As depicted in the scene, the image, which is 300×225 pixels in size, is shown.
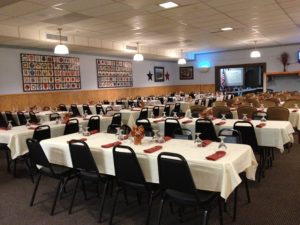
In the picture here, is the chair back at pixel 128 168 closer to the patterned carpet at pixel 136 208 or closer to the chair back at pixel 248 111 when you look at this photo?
the patterned carpet at pixel 136 208

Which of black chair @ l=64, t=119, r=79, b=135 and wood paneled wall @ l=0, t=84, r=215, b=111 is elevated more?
wood paneled wall @ l=0, t=84, r=215, b=111

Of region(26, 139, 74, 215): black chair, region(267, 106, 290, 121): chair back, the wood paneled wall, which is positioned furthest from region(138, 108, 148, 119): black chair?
region(26, 139, 74, 215): black chair

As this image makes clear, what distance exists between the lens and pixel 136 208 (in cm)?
383

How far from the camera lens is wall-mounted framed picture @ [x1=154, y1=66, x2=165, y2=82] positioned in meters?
16.9

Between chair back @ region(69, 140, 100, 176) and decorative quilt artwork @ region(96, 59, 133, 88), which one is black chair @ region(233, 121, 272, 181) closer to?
chair back @ region(69, 140, 100, 176)

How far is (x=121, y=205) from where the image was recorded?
12.9 ft

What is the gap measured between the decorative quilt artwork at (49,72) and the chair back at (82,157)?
7.68 m

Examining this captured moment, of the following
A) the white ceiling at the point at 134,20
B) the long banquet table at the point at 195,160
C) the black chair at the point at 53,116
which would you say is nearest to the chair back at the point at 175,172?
the long banquet table at the point at 195,160

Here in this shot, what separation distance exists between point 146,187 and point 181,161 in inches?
27.4

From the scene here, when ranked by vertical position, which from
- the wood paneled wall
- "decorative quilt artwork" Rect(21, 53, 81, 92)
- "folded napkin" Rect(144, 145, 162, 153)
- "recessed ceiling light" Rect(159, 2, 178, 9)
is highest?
"recessed ceiling light" Rect(159, 2, 178, 9)

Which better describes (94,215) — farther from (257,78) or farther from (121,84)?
(257,78)

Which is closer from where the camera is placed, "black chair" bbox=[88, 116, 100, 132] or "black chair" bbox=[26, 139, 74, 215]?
"black chair" bbox=[26, 139, 74, 215]

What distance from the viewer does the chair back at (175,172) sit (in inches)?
106

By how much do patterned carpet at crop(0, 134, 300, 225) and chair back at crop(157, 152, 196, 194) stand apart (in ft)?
2.56
